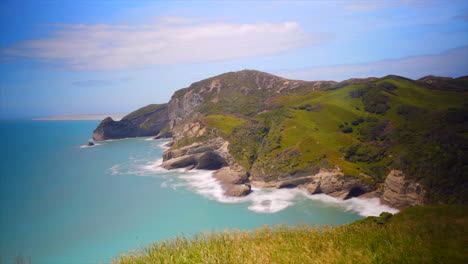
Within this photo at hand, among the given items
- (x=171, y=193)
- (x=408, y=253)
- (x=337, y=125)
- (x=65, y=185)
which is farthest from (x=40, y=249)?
(x=337, y=125)

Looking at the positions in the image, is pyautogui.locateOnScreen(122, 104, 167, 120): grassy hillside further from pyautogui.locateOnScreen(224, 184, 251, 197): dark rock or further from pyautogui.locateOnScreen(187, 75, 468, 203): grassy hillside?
pyautogui.locateOnScreen(224, 184, 251, 197): dark rock

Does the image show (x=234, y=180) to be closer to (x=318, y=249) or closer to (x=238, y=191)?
(x=238, y=191)

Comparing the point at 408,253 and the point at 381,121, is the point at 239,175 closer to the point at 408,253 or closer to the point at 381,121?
the point at 381,121

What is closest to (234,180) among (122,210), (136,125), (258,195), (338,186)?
(258,195)

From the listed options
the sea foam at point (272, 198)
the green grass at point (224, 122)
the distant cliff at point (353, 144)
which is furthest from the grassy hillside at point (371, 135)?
the sea foam at point (272, 198)

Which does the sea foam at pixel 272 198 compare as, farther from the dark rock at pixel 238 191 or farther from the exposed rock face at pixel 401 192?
the exposed rock face at pixel 401 192

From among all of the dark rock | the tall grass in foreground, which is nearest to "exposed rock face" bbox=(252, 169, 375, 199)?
the dark rock

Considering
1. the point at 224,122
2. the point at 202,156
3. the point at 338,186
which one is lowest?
the point at 338,186
